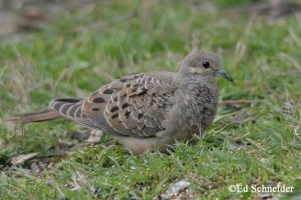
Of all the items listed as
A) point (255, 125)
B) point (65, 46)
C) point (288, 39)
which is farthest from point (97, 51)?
point (255, 125)

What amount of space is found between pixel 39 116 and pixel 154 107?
3.78ft

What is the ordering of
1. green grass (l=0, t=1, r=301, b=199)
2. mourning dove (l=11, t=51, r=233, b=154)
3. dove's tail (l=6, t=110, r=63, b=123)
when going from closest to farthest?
green grass (l=0, t=1, r=301, b=199)
mourning dove (l=11, t=51, r=233, b=154)
dove's tail (l=6, t=110, r=63, b=123)

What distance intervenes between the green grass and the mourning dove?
0.20m

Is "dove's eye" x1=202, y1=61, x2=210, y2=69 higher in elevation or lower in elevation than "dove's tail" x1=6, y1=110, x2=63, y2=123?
higher

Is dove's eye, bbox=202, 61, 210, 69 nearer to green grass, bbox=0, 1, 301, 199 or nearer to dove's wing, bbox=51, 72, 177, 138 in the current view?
dove's wing, bbox=51, 72, 177, 138

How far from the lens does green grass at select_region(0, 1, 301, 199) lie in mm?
4613

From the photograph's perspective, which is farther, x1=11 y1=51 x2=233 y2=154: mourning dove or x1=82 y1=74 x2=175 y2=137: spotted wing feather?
x1=82 y1=74 x2=175 y2=137: spotted wing feather

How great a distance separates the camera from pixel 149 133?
5613 mm

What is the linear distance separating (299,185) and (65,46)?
203 inches

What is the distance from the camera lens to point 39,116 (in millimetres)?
6051

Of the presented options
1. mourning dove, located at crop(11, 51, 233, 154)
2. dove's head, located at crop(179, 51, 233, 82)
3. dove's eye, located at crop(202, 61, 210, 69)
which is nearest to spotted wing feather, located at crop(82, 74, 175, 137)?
mourning dove, located at crop(11, 51, 233, 154)

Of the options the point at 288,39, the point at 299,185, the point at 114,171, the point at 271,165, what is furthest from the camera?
the point at 288,39

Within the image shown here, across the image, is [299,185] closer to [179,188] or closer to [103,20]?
[179,188]

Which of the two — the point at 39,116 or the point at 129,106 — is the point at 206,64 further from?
the point at 39,116
